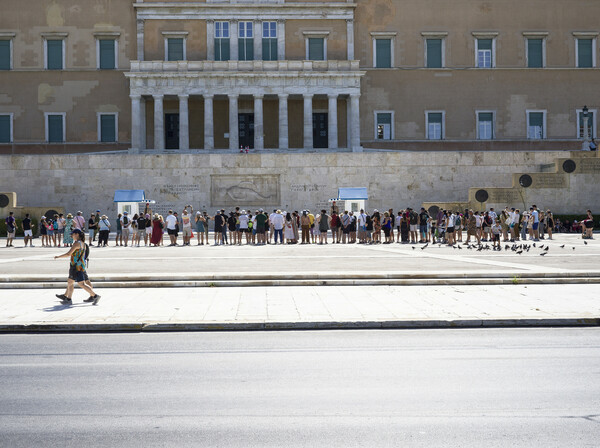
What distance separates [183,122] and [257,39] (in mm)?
8977

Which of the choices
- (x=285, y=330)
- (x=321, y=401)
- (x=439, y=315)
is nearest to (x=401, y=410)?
(x=321, y=401)

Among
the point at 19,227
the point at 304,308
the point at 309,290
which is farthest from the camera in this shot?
the point at 19,227

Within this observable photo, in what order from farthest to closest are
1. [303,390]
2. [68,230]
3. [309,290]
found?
[68,230], [309,290], [303,390]

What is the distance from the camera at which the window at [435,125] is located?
184 feet

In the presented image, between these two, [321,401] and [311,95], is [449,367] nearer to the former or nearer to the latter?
[321,401]

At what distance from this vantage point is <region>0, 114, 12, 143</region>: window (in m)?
54.9

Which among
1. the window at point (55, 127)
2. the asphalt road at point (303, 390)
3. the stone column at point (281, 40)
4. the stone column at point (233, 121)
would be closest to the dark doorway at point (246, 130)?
the stone column at point (233, 121)

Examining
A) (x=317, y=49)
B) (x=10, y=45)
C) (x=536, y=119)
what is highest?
(x=10, y=45)

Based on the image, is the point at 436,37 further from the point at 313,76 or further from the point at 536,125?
the point at 313,76

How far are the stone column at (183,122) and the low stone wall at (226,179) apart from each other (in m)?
11.9

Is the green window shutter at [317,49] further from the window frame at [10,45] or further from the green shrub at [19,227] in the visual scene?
the green shrub at [19,227]

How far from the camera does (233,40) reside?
54938 mm

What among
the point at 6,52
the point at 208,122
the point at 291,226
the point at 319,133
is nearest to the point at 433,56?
the point at 319,133

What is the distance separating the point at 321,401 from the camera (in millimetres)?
7074
